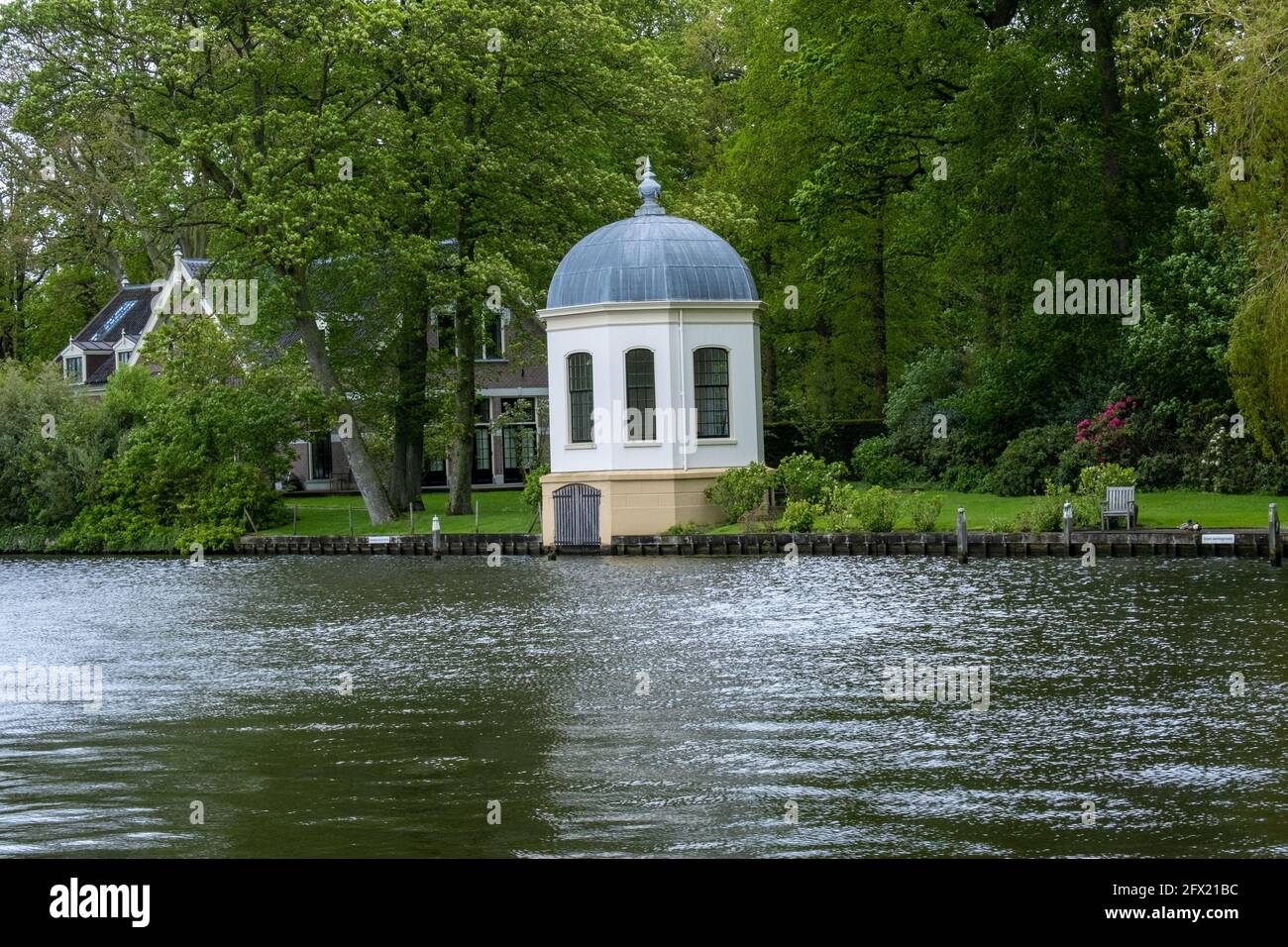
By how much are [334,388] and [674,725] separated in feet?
121

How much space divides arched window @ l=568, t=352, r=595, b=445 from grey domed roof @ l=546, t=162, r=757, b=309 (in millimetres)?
1653

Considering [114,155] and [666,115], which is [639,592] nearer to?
[666,115]

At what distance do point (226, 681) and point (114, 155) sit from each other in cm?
5031

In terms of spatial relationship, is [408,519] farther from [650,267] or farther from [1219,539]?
[1219,539]

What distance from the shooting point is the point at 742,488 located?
44.7 m

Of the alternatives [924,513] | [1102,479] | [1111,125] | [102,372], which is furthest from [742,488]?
[102,372]

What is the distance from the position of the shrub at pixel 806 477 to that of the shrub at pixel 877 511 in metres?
3.05

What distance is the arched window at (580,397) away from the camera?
46969 millimetres

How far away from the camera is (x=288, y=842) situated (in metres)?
12.8

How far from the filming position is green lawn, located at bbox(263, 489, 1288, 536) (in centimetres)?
3892

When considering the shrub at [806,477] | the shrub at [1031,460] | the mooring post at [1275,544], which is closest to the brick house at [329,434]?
the shrub at [1031,460]

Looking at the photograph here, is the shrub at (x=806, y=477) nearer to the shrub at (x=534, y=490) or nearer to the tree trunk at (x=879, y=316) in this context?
the shrub at (x=534, y=490)

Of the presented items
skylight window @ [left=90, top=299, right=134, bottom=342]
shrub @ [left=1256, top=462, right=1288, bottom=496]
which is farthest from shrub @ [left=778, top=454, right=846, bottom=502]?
skylight window @ [left=90, top=299, right=134, bottom=342]
